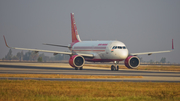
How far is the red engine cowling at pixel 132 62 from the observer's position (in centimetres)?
5944

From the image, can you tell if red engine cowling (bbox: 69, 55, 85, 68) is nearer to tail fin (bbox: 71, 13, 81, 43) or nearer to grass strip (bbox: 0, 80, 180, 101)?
tail fin (bbox: 71, 13, 81, 43)

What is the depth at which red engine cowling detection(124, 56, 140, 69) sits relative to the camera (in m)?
59.4

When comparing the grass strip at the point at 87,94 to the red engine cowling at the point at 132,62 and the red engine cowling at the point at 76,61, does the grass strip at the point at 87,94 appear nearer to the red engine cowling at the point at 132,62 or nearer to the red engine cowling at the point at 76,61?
the red engine cowling at the point at 76,61

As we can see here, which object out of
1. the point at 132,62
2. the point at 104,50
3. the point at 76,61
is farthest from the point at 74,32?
the point at 132,62

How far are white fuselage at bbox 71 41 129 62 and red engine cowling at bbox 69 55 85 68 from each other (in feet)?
13.5

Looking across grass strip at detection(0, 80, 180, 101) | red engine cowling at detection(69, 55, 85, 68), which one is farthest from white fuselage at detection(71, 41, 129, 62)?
grass strip at detection(0, 80, 180, 101)

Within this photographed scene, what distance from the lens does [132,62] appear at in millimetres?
60719

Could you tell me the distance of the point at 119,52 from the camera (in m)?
57.0

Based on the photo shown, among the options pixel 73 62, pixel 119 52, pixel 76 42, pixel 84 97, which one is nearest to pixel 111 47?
pixel 119 52

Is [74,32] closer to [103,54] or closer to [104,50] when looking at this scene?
[103,54]

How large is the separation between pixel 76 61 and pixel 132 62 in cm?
1031

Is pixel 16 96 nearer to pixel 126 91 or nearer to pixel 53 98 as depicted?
pixel 53 98

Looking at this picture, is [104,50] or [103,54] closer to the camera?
[104,50]

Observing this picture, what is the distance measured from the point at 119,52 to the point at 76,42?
18.0 meters
